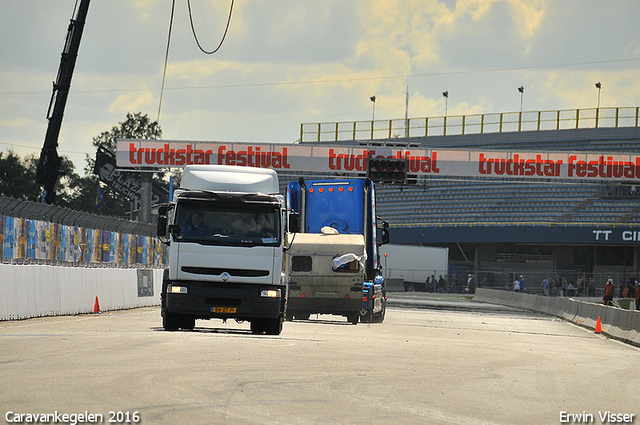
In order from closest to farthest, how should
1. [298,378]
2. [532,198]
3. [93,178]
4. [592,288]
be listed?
[298,378] → [592,288] → [532,198] → [93,178]

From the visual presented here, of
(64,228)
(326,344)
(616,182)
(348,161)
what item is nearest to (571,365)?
(326,344)

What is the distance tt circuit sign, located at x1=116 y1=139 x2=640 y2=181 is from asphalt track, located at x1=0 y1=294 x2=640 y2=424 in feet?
88.6

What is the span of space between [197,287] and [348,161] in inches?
1181

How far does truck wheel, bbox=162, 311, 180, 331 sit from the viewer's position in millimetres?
16763

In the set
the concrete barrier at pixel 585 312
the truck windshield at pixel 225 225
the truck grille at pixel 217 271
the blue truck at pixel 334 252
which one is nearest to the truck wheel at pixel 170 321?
the truck grille at pixel 217 271

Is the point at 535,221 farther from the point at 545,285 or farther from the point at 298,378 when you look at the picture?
the point at 298,378

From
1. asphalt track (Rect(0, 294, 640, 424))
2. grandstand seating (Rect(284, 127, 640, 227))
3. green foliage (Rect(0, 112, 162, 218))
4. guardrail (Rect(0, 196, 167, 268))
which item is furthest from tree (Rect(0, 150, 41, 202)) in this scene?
asphalt track (Rect(0, 294, 640, 424))

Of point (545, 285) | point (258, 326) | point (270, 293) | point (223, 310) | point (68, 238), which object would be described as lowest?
point (545, 285)

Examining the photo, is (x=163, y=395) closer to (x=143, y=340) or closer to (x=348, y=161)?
(x=143, y=340)

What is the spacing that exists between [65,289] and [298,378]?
1346 centimetres

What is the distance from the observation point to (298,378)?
10773 mm

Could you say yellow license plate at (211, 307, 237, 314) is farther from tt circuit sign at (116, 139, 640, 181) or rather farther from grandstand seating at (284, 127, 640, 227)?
grandstand seating at (284, 127, 640, 227)

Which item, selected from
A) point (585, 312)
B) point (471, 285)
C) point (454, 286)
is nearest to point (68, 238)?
point (585, 312)

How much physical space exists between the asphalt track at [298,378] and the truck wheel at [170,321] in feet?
Answer: 0.52
